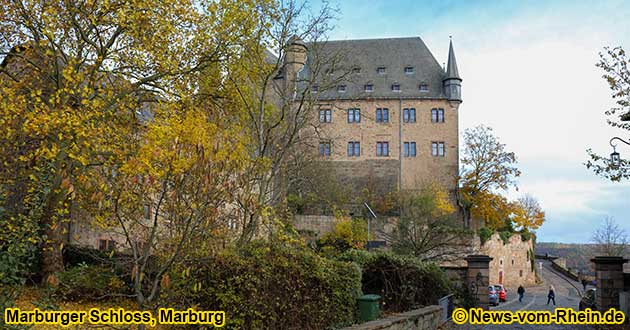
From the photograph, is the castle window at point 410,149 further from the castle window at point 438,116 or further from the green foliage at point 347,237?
the green foliage at point 347,237

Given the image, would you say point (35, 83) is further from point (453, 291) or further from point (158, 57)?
point (453, 291)

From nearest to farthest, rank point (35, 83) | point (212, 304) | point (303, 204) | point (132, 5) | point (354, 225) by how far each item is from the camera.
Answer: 1. point (212, 304)
2. point (132, 5)
3. point (35, 83)
4. point (354, 225)
5. point (303, 204)

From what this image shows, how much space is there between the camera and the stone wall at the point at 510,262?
43.2 meters

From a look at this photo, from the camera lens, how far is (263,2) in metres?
17.4

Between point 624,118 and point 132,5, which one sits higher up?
point 132,5

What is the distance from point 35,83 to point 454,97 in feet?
124

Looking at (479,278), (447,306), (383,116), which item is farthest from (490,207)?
(447,306)

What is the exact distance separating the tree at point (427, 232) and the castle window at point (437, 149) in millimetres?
5250

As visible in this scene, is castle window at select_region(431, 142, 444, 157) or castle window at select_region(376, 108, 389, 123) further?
castle window at select_region(376, 108, 389, 123)

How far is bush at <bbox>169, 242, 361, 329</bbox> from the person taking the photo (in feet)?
29.2

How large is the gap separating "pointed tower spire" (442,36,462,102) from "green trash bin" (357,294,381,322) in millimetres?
39384

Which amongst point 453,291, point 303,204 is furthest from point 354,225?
point 453,291

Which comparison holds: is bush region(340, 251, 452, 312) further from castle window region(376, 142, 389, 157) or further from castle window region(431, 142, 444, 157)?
castle window region(376, 142, 389, 157)

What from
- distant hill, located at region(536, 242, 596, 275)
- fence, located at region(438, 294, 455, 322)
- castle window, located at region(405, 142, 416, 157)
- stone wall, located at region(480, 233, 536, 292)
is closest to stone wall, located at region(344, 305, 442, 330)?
fence, located at region(438, 294, 455, 322)
